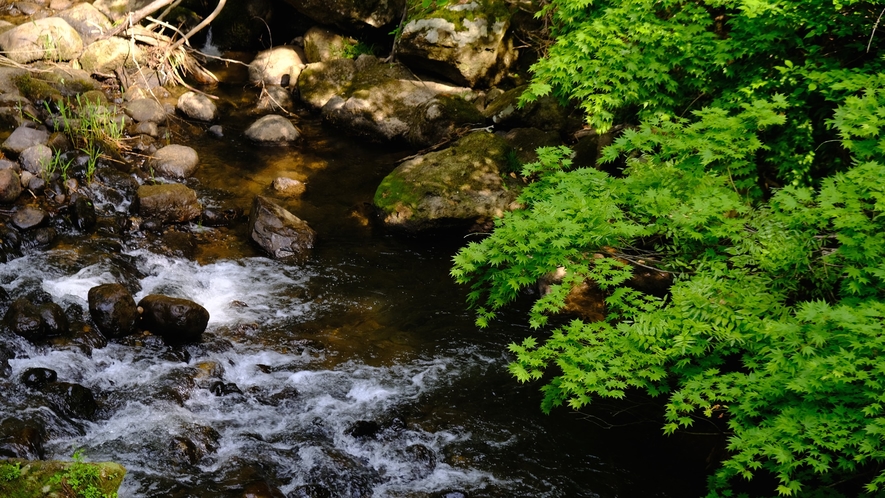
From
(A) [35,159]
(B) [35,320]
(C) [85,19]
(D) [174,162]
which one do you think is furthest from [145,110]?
(B) [35,320]

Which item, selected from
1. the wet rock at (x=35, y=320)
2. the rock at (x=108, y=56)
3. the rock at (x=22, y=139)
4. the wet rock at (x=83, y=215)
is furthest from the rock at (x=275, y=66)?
the wet rock at (x=35, y=320)

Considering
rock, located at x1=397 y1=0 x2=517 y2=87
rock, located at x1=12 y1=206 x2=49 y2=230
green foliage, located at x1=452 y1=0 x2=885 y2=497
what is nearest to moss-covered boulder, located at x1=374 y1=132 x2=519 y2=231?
green foliage, located at x1=452 y1=0 x2=885 y2=497

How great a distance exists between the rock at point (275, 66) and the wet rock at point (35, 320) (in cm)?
987

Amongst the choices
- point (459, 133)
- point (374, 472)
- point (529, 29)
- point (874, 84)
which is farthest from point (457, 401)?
point (529, 29)

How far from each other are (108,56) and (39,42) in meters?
1.42

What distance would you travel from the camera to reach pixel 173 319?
8.12 metres

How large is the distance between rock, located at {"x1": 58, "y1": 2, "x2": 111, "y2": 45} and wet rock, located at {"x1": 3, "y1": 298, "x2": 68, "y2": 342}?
1063 centimetres

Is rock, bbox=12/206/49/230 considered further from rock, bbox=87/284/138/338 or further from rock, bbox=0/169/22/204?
rock, bbox=87/284/138/338

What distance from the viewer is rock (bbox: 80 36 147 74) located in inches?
597

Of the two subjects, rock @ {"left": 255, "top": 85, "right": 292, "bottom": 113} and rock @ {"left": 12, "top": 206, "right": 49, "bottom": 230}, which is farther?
rock @ {"left": 255, "top": 85, "right": 292, "bottom": 113}

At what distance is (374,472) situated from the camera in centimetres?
670

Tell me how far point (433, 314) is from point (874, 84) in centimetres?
582

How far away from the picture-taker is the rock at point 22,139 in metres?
11.0

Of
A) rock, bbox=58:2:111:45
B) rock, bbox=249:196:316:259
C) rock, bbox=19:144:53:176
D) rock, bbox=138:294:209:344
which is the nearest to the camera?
rock, bbox=138:294:209:344
